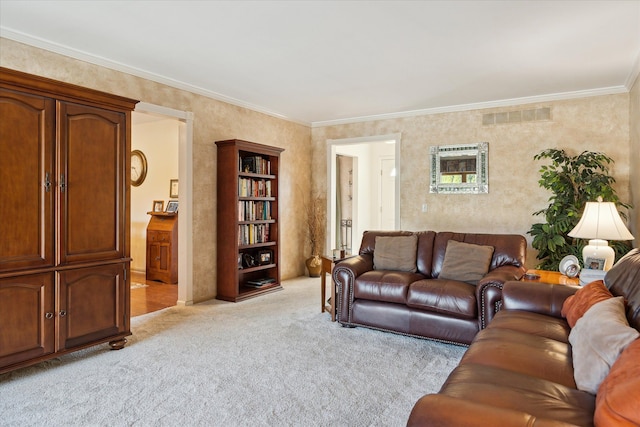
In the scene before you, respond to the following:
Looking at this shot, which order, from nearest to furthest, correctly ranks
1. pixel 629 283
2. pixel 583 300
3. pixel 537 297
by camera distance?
pixel 629 283
pixel 583 300
pixel 537 297

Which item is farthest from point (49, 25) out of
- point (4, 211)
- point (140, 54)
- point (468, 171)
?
point (468, 171)

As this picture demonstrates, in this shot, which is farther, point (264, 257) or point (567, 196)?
point (264, 257)

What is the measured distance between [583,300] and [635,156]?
2881 millimetres

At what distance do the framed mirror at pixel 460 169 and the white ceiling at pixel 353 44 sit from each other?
782 mm

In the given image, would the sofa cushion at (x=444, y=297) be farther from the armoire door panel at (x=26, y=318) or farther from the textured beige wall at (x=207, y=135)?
the armoire door panel at (x=26, y=318)

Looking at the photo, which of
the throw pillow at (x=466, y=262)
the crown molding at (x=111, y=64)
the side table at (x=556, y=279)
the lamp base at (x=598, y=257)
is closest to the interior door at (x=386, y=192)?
the crown molding at (x=111, y=64)

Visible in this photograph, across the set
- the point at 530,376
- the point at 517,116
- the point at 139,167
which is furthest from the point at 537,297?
the point at 139,167

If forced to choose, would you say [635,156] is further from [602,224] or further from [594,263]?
[594,263]

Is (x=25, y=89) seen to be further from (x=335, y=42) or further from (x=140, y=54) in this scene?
(x=335, y=42)

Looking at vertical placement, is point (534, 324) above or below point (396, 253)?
below

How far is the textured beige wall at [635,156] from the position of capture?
405cm

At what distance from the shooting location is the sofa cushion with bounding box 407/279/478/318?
129 inches

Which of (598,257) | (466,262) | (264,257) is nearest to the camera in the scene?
(598,257)

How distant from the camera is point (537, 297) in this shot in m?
2.67
